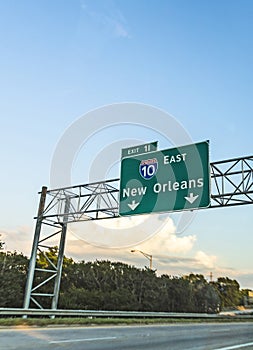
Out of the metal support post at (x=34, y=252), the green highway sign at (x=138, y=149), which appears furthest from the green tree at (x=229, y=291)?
the green highway sign at (x=138, y=149)

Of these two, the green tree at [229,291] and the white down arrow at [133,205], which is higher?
the green tree at [229,291]

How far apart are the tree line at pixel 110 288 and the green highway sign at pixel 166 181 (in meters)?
14.9

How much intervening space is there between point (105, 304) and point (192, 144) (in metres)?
26.2

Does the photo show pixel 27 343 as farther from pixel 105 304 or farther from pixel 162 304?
pixel 162 304

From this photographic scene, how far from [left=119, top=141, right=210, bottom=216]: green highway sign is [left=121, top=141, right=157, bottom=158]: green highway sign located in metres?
0.22

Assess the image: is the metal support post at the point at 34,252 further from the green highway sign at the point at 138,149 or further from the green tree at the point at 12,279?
the green tree at the point at 12,279

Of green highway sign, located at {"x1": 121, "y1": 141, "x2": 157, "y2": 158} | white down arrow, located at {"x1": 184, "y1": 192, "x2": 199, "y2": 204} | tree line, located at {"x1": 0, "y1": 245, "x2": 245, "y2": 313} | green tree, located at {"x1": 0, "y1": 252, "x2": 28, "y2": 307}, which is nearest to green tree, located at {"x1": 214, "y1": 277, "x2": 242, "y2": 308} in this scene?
tree line, located at {"x1": 0, "y1": 245, "x2": 245, "y2": 313}

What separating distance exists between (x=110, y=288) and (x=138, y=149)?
84.6 ft

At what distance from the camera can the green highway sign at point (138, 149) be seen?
54.7 ft

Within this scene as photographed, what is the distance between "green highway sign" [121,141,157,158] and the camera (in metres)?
16.7

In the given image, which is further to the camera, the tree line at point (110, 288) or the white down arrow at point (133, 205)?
the tree line at point (110, 288)

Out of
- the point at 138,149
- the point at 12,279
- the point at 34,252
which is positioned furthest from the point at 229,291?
the point at 138,149

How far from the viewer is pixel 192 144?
15328mm

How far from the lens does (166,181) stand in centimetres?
1534
